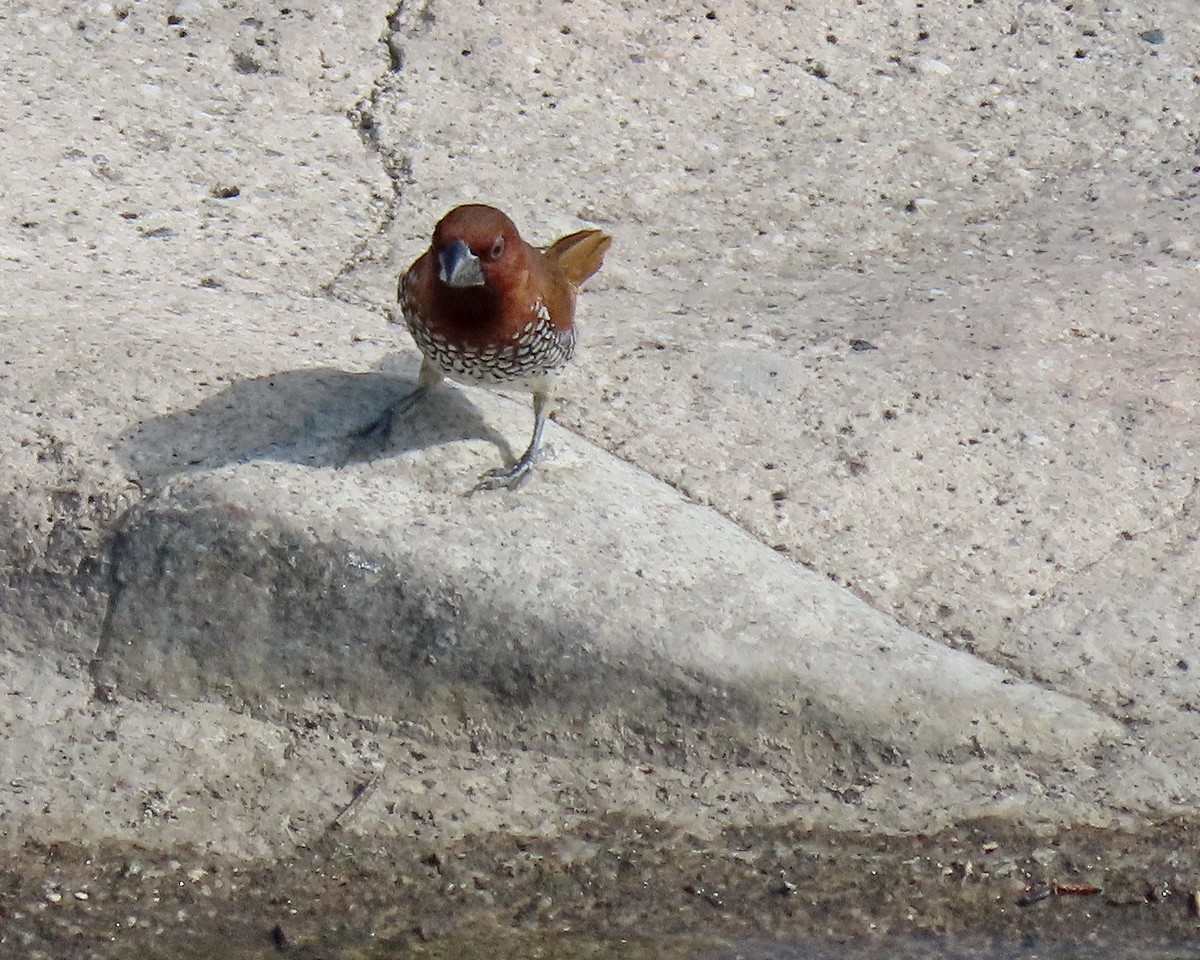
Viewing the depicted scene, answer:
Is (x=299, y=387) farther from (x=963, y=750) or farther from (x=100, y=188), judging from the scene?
(x=963, y=750)

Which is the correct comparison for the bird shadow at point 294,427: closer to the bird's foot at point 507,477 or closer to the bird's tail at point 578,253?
the bird's foot at point 507,477

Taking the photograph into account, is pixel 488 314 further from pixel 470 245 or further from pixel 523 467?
pixel 523 467

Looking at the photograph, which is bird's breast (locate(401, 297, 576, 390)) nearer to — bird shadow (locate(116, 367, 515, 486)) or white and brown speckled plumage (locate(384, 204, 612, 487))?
white and brown speckled plumage (locate(384, 204, 612, 487))

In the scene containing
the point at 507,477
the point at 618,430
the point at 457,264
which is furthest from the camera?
the point at 618,430

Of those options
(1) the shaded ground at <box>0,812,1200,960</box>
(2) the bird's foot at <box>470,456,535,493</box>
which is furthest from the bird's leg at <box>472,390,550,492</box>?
(1) the shaded ground at <box>0,812,1200,960</box>

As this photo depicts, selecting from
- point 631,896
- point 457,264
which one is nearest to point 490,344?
point 457,264

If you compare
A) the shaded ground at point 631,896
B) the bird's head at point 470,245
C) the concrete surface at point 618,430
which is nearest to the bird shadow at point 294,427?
the concrete surface at point 618,430

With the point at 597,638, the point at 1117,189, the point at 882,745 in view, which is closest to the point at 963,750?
the point at 882,745
